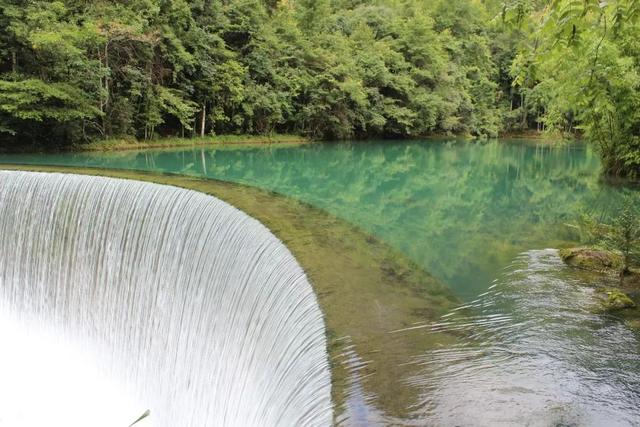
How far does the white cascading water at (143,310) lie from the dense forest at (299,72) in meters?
2.61

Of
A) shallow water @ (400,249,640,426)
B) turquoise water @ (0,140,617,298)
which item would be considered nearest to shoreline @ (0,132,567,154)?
turquoise water @ (0,140,617,298)

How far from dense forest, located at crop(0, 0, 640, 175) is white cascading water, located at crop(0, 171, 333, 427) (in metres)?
2.61

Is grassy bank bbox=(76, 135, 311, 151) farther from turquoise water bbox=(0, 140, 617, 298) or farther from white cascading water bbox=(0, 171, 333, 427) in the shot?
white cascading water bbox=(0, 171, 333, 427)

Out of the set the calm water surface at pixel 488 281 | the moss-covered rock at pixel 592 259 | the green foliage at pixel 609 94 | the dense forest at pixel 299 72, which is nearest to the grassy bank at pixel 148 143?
the dense forest at pixel 299 72

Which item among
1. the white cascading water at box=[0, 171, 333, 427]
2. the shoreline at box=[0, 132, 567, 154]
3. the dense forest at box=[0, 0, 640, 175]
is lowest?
the white cascading water at box=[0, 171, 333, 427]

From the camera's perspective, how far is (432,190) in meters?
12.0

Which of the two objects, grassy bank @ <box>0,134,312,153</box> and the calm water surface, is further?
grassy bank @ <box>0,134,312,153</box>

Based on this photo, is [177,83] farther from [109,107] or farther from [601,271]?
[601,271]

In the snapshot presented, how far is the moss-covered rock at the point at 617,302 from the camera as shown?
4.06 m

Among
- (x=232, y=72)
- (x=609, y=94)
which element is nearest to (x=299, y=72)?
(x=232, y=72)

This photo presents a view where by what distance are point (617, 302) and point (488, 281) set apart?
1221 mm

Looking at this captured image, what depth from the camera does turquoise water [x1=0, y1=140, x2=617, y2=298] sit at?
21.8 ft

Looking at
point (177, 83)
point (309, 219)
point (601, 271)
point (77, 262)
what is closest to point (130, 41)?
point (177, 83)

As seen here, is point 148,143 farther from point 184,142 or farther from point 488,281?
point 488,281
